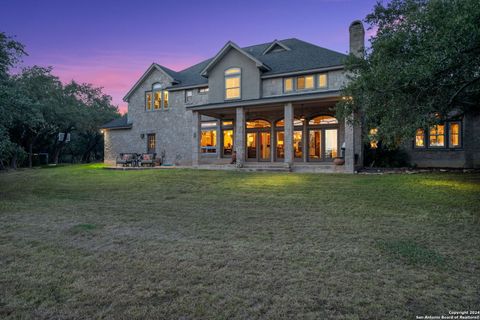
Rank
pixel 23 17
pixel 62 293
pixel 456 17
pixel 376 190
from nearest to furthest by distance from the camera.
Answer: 1. pixel 62 293
2. pixel 456 17
3. pixel 376 190
4. pixel 23 17

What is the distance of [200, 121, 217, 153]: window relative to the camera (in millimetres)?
21967

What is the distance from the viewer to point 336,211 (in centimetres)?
711

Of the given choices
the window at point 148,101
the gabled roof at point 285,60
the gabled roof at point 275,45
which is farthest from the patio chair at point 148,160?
the gabled roof at point 275,45

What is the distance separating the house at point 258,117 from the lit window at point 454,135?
5 centimetres

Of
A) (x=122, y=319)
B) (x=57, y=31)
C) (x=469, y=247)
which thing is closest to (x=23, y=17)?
(x=57, y=31)

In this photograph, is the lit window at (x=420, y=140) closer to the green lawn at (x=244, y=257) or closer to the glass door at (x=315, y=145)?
the glass door at (x=315, y=145)

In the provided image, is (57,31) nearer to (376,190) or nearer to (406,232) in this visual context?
(376,190)

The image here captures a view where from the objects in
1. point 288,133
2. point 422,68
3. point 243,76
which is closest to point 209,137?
point 243,76

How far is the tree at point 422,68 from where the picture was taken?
6430mm

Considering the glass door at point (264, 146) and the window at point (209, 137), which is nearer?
the glass door at point (264, 146)

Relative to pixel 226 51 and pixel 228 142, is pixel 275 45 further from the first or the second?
pixel 228 142

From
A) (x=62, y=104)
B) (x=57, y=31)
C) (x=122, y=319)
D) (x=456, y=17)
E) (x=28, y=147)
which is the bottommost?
(x=122, y=319)

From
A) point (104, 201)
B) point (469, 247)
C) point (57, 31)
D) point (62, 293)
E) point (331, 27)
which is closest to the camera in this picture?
point (62, 293)

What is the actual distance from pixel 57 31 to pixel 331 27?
80.0 ft
